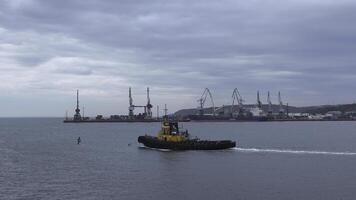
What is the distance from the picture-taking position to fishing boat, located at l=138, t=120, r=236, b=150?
9012cm

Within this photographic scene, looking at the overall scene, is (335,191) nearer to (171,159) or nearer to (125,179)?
(125,179)

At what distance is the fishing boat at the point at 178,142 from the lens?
296ft

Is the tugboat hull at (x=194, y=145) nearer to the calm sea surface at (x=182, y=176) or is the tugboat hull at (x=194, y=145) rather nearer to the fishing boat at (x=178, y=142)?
the fishing boat at (x=178, y=142)

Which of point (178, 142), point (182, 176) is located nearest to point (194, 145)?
point (178, 142)

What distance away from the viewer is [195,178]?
56562mm

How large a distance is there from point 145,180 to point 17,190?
12361mm

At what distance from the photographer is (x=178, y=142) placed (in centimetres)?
9038

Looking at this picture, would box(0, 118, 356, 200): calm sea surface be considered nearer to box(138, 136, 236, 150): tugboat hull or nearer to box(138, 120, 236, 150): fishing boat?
box(138, 136, 236, 150): tugboat hull

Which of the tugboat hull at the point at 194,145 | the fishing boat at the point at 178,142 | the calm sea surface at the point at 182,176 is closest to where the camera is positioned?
the calm sea surface at the point at 182,176

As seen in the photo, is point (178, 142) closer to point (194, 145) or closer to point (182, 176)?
point (194, 145)

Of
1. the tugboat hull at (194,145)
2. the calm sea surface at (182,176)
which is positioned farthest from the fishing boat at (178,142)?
the calm sea surface at (182,176)

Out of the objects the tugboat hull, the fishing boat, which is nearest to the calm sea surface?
the tugboat hull

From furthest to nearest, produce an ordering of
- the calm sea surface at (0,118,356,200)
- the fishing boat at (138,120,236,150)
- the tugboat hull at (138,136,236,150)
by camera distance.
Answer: the fishing boat at (138,120,236,150)
the tugboat hull at (138,136,236,150)
the calm sea surface at (0,118,356,200)

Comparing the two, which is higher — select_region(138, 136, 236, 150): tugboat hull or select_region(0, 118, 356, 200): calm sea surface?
select_region(138, 136, 236, 150): tugboat hull
